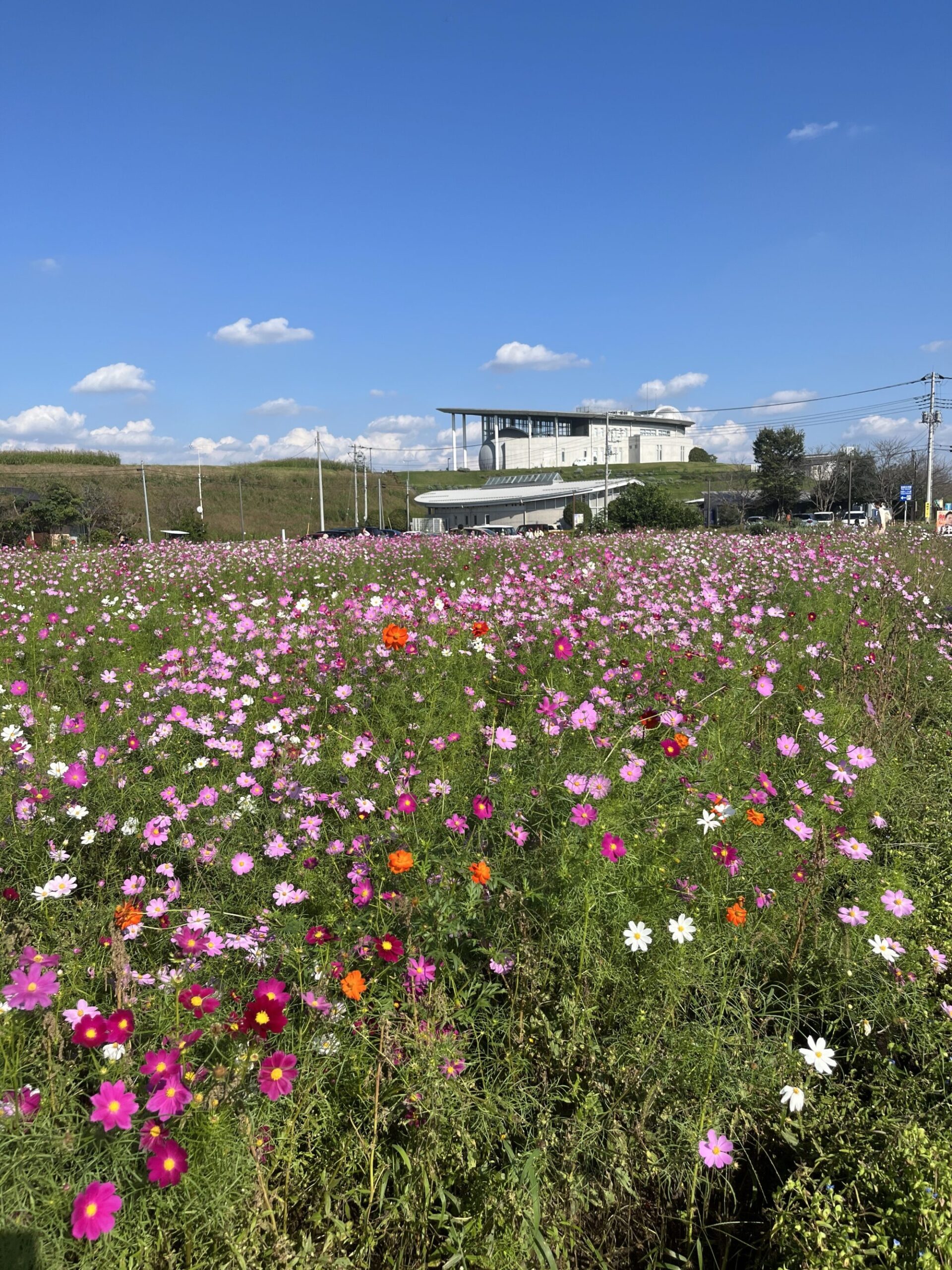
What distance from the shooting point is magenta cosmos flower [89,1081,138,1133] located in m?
1.11

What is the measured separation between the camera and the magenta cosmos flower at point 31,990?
1233 millimetres

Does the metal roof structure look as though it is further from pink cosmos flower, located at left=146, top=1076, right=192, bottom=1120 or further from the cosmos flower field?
pink cosmos flower, located at left=146, top=1076, right=192, bottom=1120

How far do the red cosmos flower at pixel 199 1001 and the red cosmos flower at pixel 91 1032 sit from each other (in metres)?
0.17

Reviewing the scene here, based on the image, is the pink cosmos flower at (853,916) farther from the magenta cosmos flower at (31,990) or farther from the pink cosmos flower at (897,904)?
the magenta cosmos flower at (31,990)

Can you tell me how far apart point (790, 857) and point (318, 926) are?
139 cm

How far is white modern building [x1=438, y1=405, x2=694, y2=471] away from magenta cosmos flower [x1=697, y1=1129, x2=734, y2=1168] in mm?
82757

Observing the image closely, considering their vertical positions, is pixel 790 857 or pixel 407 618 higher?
pixel 407 618

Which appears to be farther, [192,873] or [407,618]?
[407,618]

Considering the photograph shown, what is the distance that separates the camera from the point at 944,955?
6.79 ft

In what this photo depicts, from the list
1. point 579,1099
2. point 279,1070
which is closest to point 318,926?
point 279,1070

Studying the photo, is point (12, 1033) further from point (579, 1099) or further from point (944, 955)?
point (944, 955)

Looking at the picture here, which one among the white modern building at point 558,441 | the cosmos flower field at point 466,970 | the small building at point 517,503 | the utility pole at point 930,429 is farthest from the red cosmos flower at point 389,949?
the white modern building at point 558,441

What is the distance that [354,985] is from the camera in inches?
55.8

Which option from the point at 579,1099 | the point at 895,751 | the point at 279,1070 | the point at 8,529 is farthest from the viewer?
the point at 8,529
